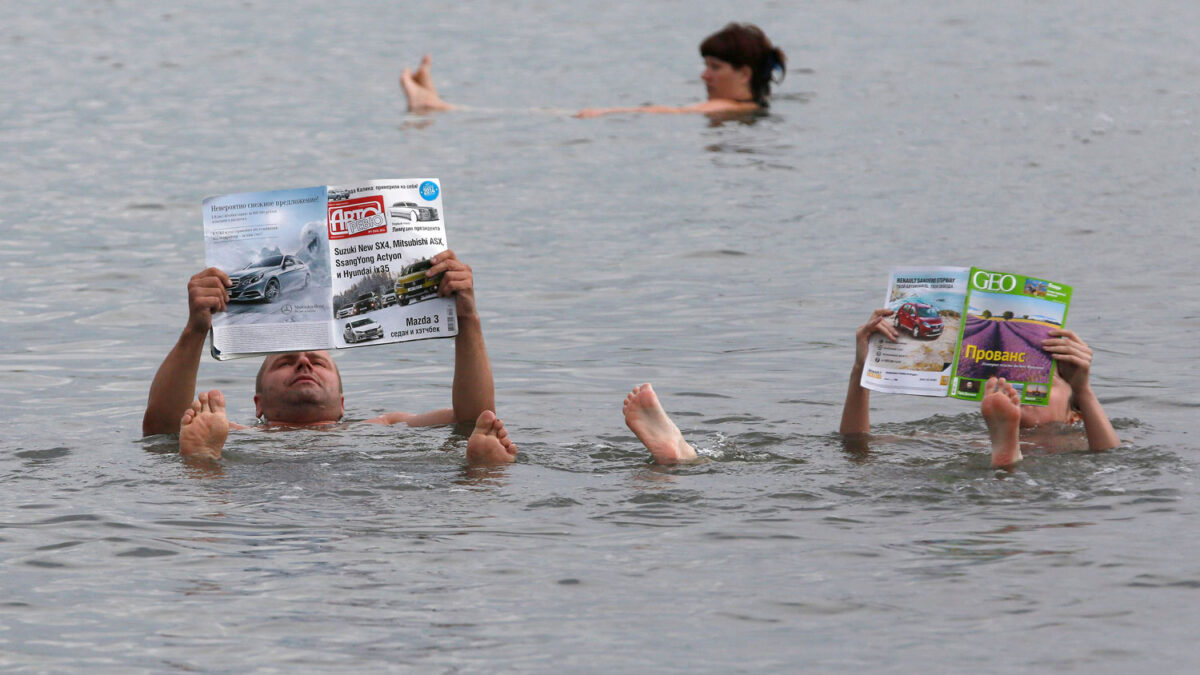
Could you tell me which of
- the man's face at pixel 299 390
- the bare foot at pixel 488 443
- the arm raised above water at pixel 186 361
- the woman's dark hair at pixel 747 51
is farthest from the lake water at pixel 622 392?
the woman's dark hair at pixel 747 51

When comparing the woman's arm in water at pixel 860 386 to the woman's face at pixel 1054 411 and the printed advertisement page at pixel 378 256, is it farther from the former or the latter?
the printed advertisement page at pixel 378 256

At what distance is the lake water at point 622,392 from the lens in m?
5.23

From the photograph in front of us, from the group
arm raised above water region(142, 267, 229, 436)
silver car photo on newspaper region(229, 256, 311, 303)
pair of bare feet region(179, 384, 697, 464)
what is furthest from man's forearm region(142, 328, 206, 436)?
silver car photo on newspaper region(229, 256, 311, 303)

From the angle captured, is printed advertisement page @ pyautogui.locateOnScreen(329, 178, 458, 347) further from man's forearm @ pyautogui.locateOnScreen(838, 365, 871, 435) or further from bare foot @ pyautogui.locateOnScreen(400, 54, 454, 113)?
bare foot @ pyautogui.locateOnScreen(400, 54, 454, 113)

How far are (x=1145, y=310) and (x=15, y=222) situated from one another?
28.4 ft

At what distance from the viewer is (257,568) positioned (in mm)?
5699

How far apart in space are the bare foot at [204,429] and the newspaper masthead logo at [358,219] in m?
0.86

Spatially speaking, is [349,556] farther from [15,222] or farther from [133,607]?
[15,222]

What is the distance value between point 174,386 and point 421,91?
1231 centimetres

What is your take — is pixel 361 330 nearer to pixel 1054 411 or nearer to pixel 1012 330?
pixel 1012 330

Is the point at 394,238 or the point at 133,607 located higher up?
the point at 394,238

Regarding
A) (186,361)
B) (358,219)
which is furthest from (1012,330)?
(186,361)

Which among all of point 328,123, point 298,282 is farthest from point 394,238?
point 328,123

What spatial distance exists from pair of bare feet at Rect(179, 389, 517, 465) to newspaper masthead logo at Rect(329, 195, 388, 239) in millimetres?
872
